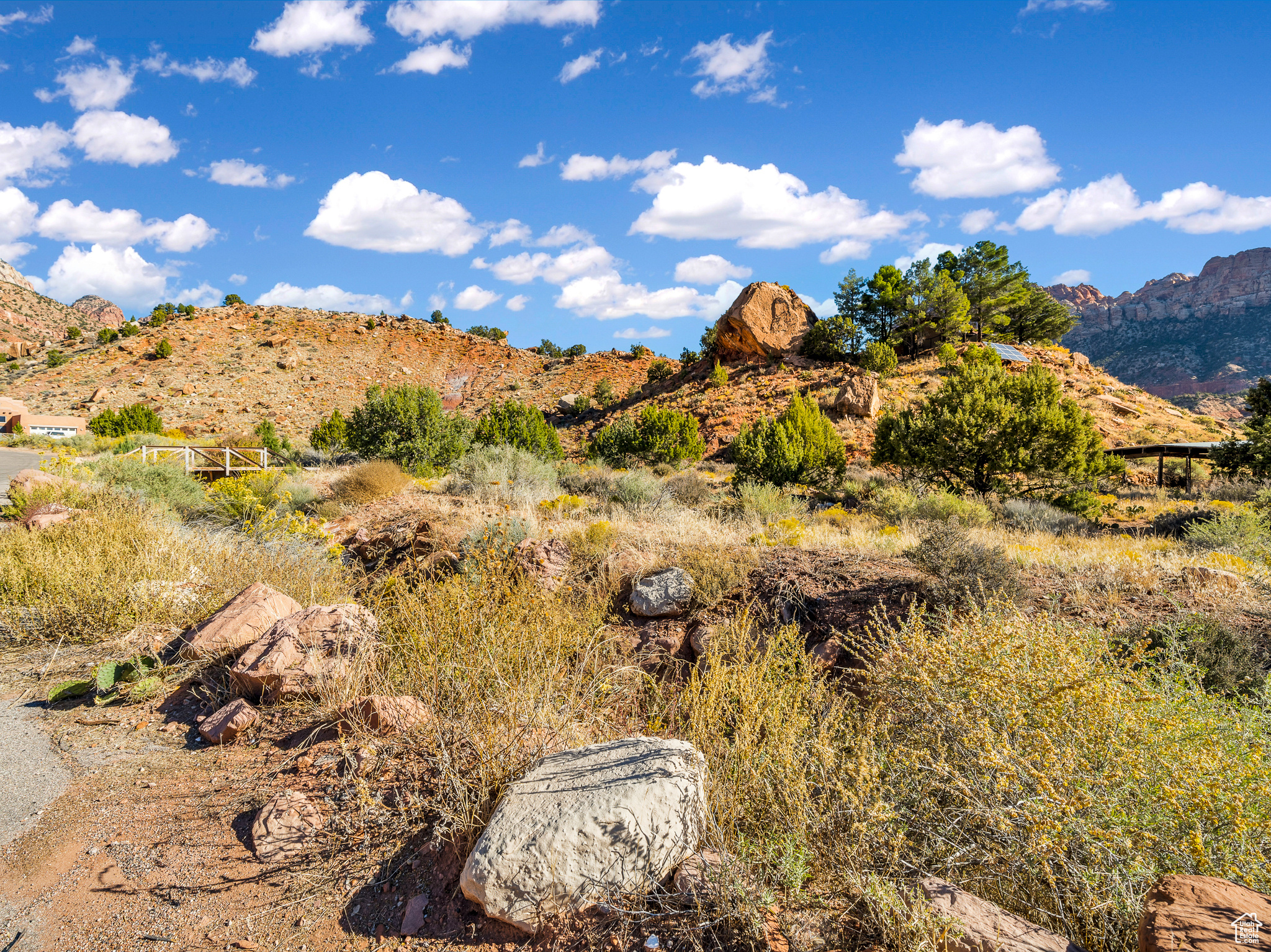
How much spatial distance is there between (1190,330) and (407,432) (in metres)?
112

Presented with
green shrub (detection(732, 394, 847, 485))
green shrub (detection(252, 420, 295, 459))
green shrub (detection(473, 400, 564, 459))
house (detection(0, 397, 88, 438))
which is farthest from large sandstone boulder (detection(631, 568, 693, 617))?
house (detection(0, 397, 88, 438))

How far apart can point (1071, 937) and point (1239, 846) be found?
29.6 inches

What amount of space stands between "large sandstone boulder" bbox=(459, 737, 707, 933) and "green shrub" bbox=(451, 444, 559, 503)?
8.57 m

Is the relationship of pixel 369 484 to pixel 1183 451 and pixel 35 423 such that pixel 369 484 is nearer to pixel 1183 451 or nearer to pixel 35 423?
pixel 1183 451

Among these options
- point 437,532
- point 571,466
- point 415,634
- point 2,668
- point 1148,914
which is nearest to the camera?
point 1148,914

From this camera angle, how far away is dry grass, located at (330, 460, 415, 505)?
1319cm

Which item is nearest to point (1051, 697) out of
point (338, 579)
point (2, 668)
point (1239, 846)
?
point (1239, 846)

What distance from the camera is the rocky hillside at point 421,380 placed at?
1152 inches

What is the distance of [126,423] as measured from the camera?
2766 cm

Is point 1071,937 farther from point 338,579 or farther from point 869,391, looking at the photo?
point 869,391

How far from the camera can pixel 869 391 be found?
92.0 feet

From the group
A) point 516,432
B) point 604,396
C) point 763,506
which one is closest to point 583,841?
point 763,506

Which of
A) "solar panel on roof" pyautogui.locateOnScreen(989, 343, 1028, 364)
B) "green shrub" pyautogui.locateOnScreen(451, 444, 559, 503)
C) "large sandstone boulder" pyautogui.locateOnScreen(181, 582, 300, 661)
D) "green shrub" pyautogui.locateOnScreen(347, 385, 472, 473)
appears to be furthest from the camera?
"solar panel on roof" pyautogui.locateOnScreen(989, 343, 1028, 364)

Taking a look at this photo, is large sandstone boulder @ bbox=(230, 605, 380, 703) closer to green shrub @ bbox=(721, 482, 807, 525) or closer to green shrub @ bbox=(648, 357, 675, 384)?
green shrub @ bbox=(721, 482, 807, 525)
